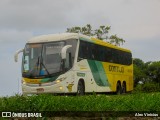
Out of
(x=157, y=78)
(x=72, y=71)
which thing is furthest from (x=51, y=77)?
(x=157, y=78)

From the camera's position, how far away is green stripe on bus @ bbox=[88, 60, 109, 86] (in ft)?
85.7

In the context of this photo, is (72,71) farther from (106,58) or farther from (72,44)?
(106,58)

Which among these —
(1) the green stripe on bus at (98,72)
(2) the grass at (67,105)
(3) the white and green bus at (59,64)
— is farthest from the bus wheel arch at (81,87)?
(2) the grass at (67,105)

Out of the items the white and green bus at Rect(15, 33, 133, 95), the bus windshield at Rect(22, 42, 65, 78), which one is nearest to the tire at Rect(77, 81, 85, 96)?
the white and green bus at Rect(15, 33, 133, 95)

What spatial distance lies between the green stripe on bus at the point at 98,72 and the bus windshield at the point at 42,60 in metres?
3.03

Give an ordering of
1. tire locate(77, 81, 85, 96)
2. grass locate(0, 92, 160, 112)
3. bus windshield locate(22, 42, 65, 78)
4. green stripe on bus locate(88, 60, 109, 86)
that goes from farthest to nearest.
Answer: green stripe on bus locate(88, 60, 109, 86) → tire locate(77, 81, 85, 96) → bus windshield locate(22, 42, 65, 78) → grass locate(0, 92, 160, 112)

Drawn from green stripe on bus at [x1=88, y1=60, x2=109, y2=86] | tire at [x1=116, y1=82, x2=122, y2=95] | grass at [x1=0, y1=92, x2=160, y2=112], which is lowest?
grass at [x1=0, y1=92, x2=160, y2=112]

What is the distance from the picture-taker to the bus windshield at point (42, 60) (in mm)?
23000

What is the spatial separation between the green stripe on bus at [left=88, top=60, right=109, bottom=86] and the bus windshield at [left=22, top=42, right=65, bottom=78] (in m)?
3.03

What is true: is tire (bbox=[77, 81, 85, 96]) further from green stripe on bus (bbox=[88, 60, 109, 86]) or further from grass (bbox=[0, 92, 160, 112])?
grass (bbox=[0, 92, 160, 112])

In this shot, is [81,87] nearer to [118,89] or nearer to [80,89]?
[80,89]

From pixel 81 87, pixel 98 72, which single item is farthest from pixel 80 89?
pixel 98 72

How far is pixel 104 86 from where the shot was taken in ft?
93.6

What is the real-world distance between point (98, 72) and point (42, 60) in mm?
5143
